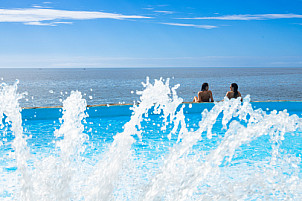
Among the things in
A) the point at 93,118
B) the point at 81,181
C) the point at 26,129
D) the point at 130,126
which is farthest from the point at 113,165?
the point at 93,118

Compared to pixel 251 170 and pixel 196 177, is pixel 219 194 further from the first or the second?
pixel 251 170

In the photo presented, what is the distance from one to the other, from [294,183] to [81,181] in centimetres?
280

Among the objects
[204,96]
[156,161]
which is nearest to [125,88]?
[204,96]

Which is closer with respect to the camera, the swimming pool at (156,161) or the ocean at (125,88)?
the swimming pool at (156,161)

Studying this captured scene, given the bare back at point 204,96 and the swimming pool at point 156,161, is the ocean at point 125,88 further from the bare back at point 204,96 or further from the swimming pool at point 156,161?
the swimming pool at point 156,161

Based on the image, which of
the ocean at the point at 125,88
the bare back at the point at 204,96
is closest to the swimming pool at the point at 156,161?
the bare back at the point at 204,96

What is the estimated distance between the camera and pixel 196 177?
337 centimetres

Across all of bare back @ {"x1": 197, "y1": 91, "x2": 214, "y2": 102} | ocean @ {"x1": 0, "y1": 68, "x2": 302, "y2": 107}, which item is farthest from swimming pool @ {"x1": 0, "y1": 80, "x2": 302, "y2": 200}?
ocean @ {"x1": 0, "y1": 68, "x2": 302, "y2": 107}

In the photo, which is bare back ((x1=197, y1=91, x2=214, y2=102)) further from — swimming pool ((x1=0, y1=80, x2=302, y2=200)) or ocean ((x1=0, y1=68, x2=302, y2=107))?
ocean ((x1=0, y1=68, x2=302, y2=107))

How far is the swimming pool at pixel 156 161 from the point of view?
3.57 m

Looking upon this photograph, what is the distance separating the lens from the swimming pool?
357 centimetres

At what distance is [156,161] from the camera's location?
18.7 feet

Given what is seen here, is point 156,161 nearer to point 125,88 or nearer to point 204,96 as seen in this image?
point 204,96

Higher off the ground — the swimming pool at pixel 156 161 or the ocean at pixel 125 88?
the swimming pool at pixel 156 161
